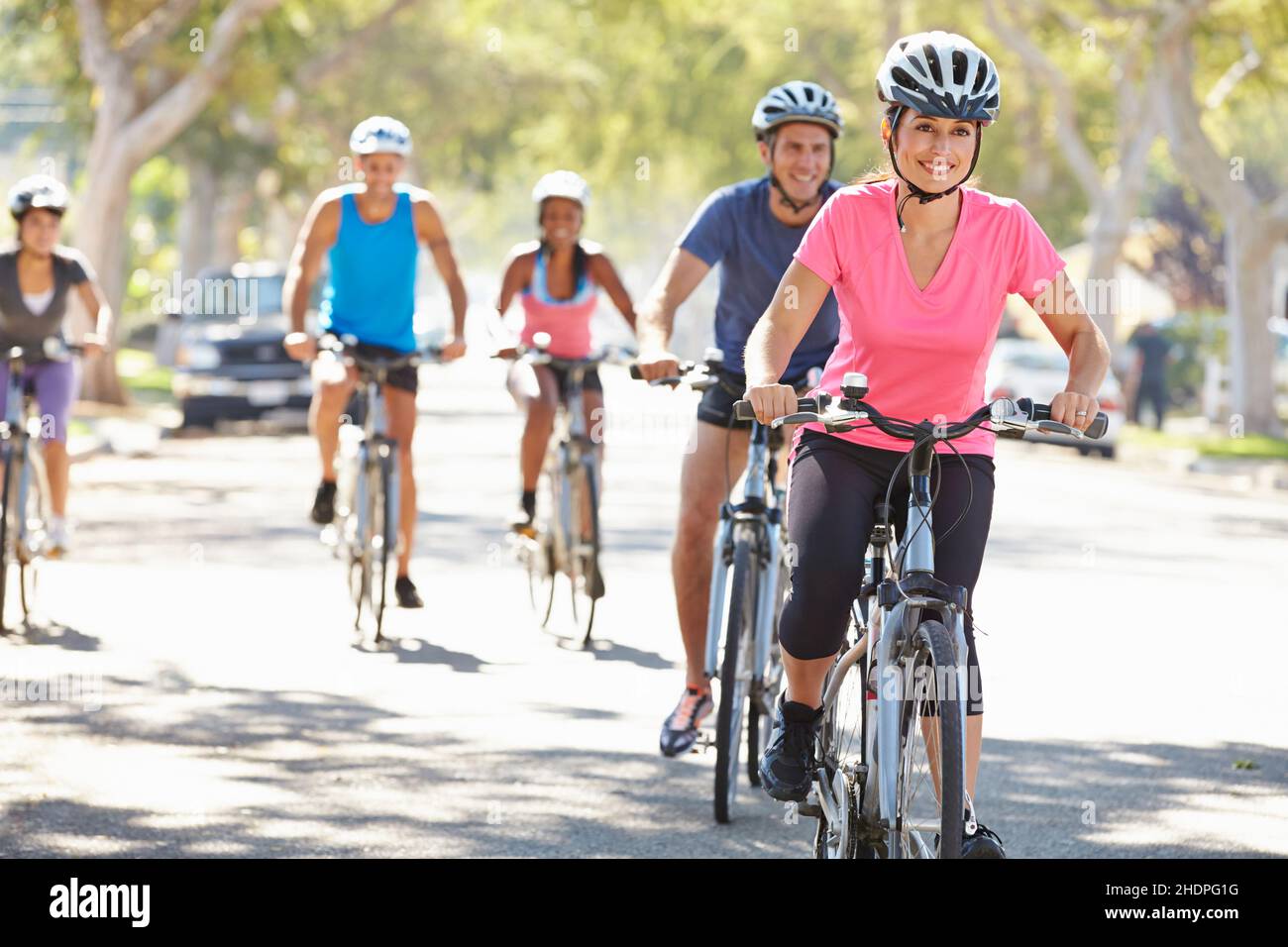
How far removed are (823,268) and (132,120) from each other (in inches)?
1003

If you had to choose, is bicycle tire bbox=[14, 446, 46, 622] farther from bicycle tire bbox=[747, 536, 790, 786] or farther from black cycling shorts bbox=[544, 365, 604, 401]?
bicycle tire bbox=[747, 536, 790, 786]

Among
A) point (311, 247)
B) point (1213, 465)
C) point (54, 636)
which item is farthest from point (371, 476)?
point (1213, 465)

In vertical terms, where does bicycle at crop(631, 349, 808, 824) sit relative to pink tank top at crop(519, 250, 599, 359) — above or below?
below

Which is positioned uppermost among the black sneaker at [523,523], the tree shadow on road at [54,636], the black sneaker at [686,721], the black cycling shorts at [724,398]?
the black cycling shorts at [724,398]

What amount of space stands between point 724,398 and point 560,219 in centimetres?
343

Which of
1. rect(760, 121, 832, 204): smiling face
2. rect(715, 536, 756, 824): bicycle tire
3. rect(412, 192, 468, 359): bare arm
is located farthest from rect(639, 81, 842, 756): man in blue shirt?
rect(412, 192, 468, 359): bare arm

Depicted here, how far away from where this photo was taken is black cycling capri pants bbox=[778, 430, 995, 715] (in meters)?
5.06

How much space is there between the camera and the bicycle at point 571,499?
34.2 ft

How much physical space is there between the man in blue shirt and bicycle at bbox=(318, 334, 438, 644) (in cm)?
289

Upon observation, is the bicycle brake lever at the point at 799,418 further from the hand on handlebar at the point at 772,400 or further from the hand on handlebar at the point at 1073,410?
the hand on handlebar at the point at 1073,410

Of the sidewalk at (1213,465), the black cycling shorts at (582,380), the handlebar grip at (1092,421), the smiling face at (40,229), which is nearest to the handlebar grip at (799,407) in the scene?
the handlebar grip at (1092,421)

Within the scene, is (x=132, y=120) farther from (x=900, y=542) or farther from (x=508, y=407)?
(x=900, y=542)

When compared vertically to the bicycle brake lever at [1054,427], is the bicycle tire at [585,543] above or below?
below

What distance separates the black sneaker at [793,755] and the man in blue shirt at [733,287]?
1890 millimetres
